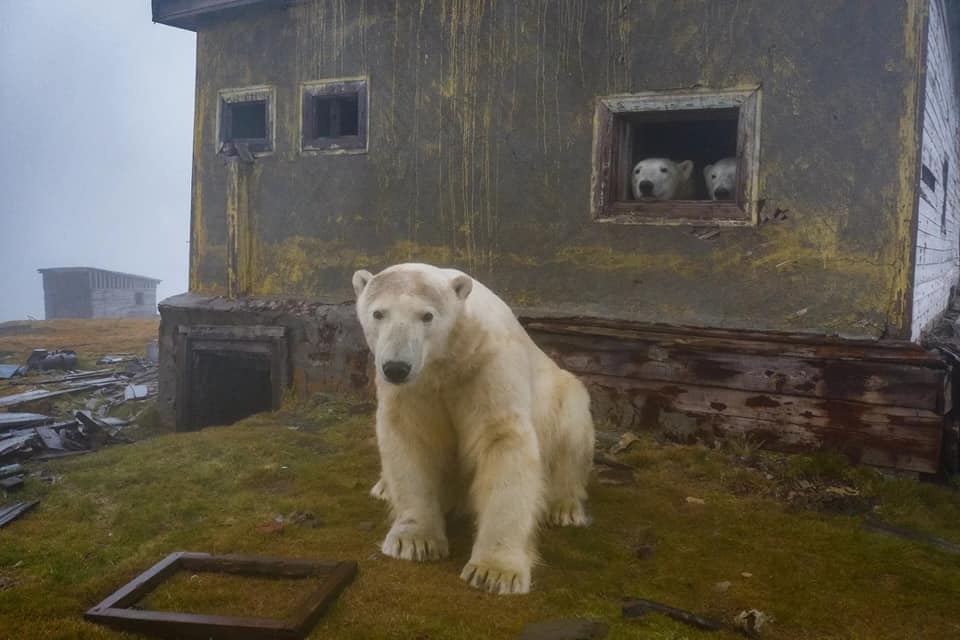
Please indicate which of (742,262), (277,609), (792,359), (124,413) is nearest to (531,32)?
(742,262)

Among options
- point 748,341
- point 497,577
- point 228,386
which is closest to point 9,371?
point 228,386

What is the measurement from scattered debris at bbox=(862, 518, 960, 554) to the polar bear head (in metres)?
2.87

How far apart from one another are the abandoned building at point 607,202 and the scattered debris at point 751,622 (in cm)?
271

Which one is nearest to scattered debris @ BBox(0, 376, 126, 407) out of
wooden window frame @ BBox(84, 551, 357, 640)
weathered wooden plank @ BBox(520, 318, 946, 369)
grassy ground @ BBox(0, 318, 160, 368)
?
grassy ground @ BBox(0, 318, 160, 368)

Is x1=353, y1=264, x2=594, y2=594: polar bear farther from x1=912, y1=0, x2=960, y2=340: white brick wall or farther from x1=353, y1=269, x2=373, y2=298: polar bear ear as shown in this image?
x1=912, y1=0, x2=960, y2=340: white brick wall

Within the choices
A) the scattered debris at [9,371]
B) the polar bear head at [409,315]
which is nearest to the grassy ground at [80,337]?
the scattered debris at [9,371]

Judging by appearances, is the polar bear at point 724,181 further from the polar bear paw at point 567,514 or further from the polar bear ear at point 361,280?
the polar bear ear at point 361,280

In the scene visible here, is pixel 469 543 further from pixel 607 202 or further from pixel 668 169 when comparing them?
pixel 668 169

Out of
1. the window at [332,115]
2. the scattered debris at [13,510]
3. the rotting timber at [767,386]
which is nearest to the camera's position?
the scattered debris at [13,510]

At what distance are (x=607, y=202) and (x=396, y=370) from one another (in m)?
3.74

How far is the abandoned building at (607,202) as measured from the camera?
195 inches

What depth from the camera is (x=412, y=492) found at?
3.35 metres

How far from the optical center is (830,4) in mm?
5051

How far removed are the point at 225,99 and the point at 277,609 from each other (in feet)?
22.5
